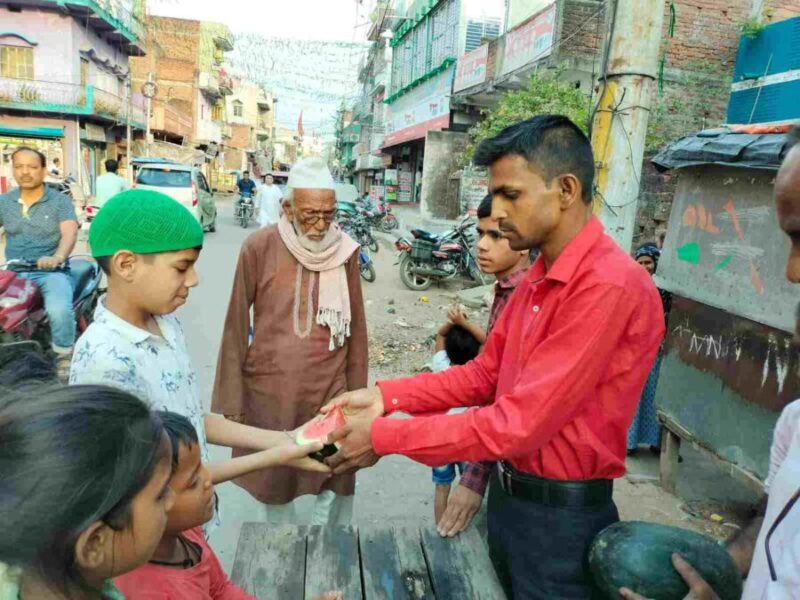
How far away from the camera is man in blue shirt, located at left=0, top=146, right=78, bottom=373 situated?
187 inches

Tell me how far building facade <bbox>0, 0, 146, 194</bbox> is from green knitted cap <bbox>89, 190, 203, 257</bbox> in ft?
78.7

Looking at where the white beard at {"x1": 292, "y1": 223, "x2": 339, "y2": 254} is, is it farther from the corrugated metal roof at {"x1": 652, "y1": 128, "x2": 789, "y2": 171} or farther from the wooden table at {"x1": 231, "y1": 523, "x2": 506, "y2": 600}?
the corrugated metal roof at {"x1": 652, "y1": 128, "x2": 789, "y2": 171}

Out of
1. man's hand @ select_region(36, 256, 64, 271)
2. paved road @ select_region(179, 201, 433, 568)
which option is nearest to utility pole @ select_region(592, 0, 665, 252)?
paved road @ select_region(179, 201, 433, 568)

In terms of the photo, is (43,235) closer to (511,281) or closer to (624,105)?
(511,281)

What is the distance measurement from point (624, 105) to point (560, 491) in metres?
2.76

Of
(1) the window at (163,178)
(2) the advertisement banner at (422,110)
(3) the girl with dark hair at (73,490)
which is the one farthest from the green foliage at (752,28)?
(1) the window at (163,178)

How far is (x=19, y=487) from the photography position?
0.87 m

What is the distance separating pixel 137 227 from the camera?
5.51 ft

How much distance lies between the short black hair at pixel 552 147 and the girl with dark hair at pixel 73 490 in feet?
4.07

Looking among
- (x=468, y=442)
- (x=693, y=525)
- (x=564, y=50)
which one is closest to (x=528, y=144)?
(x=468, y=442)

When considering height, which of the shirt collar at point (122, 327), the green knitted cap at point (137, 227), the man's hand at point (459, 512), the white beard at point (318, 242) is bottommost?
the man's hand at point (459, 512)

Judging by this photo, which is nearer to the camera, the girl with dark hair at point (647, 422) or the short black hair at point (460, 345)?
the short black hair at point (460, 345)

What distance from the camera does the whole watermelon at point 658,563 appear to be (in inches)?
52.6

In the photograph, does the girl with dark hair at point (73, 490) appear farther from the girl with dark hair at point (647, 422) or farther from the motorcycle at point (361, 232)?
the motorcycle at point (361, 232)
